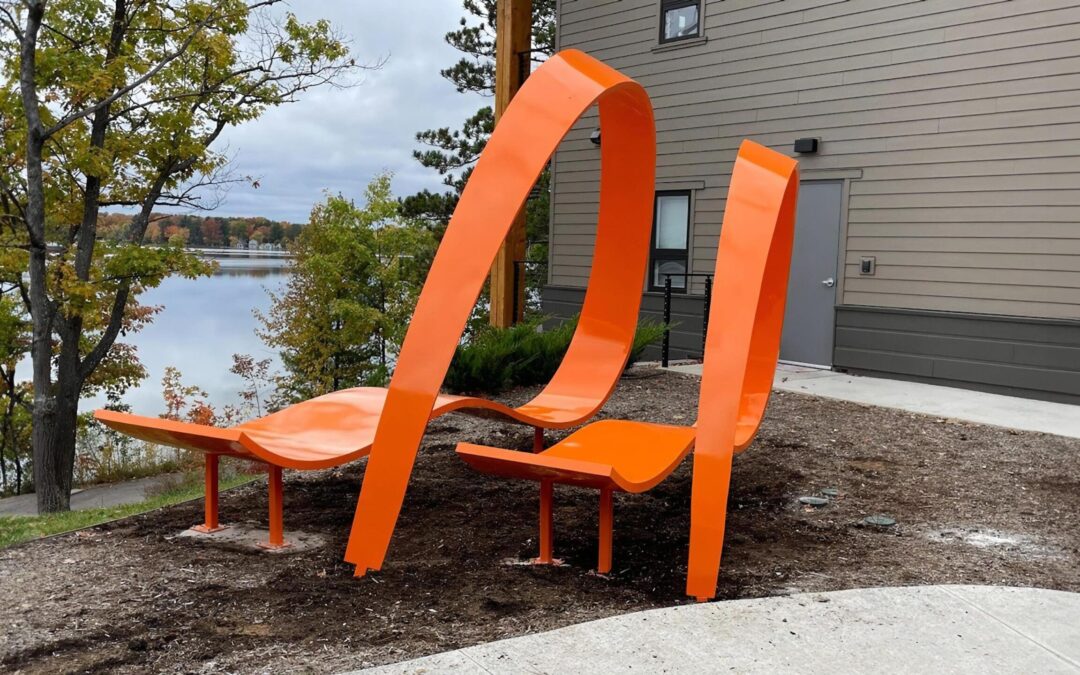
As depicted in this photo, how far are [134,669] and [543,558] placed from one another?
6.26 feet

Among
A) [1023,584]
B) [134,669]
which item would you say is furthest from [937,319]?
[134,669]

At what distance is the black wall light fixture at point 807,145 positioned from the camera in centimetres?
1106

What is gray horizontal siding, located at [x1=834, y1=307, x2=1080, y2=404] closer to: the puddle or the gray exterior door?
the gray exterior door

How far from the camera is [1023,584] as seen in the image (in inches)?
161

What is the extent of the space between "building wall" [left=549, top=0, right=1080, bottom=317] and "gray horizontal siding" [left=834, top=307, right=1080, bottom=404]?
0.50ft

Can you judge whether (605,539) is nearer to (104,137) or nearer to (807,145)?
(807,145)

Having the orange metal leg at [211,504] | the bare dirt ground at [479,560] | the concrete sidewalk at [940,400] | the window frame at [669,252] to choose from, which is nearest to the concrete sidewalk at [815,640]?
the bare dirt ground at [479,560]

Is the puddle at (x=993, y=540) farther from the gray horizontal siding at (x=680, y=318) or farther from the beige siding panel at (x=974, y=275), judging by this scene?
the gray horizontal siding at (x=680, y=318)

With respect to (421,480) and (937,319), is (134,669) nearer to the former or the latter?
(421,480)

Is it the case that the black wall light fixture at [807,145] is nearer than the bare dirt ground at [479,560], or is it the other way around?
the bare dirt ground at [479,560]

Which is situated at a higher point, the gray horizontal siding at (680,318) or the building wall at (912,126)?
the building wall at (912,126)

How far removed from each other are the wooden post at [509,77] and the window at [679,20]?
2.05 meters

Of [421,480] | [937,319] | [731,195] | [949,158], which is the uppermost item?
[949,158]

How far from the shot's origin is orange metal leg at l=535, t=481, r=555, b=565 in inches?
165
